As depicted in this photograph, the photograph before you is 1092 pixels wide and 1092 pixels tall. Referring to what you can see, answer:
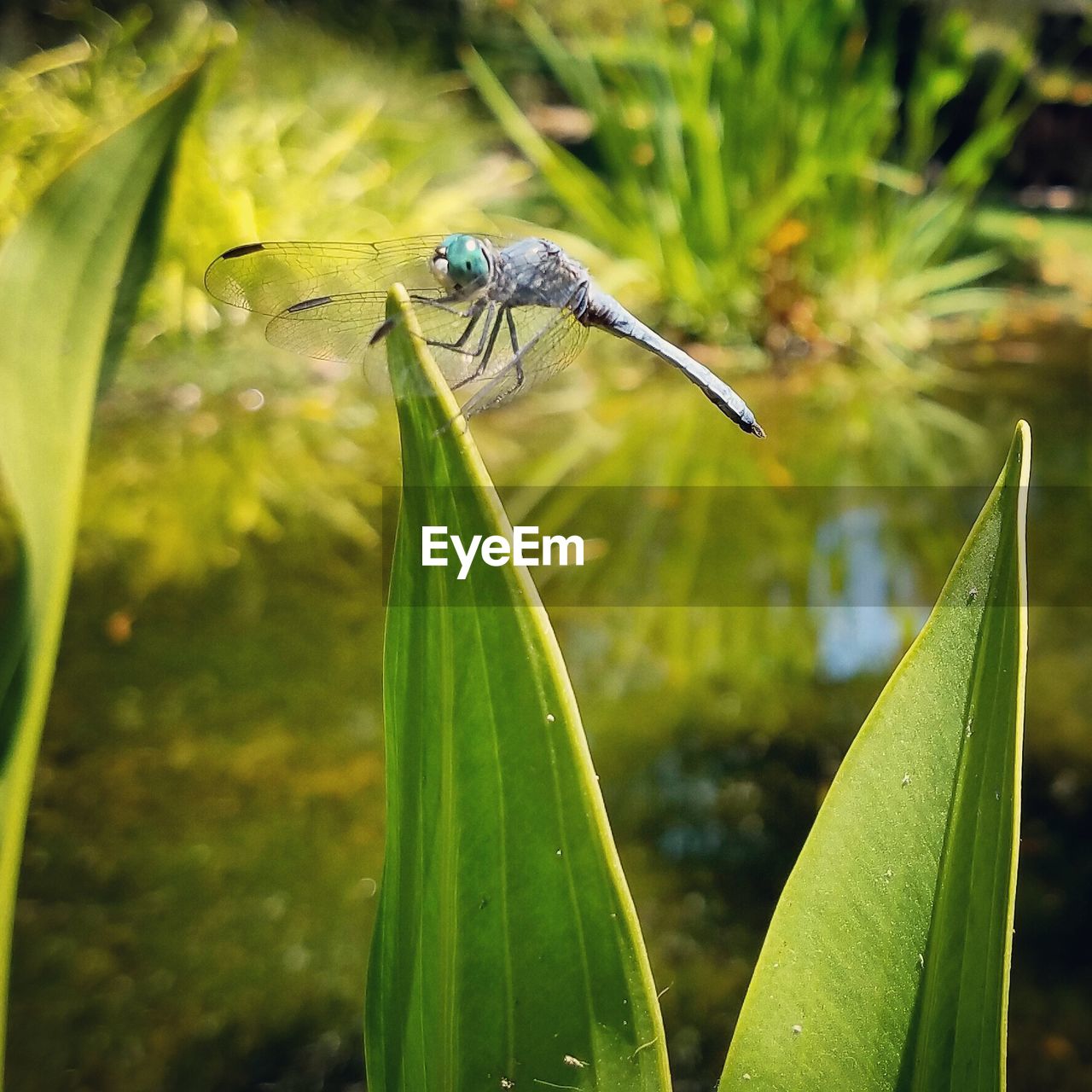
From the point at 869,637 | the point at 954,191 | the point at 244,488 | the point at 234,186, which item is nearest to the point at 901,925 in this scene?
the point at 869,637

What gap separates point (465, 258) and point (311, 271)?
0.10m

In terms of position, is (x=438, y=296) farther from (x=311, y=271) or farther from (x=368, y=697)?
(x=368, y=697)

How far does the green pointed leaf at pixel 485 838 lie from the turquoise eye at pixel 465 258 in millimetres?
317

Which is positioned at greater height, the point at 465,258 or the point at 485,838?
the point at 465,258

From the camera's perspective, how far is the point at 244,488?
145 centimetres

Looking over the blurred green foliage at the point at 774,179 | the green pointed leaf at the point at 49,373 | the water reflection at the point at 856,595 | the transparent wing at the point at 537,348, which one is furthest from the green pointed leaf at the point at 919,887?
the blurred green foliage at the point at 774,179

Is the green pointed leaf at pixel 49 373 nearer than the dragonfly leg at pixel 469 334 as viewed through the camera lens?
Yes

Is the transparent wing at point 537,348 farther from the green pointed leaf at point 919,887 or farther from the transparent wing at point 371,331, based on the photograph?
the green pointed leaf at point 919,887

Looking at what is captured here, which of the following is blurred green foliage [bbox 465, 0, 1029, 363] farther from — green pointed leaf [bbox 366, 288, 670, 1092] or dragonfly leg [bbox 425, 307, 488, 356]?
green pointed leaf [bbox 366, 288, 670, 1092]

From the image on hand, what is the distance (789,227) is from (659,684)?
1.59 metres

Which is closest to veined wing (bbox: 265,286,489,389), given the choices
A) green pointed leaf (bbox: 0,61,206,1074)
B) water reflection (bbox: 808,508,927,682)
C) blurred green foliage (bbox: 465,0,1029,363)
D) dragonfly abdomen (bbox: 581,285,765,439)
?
dragonfly abdomen (bbox: 581,285,765,439)

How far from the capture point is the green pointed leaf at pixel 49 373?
0.97ft

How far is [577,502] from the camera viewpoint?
1.44m

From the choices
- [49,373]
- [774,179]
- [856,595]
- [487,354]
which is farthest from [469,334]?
[774,179]
